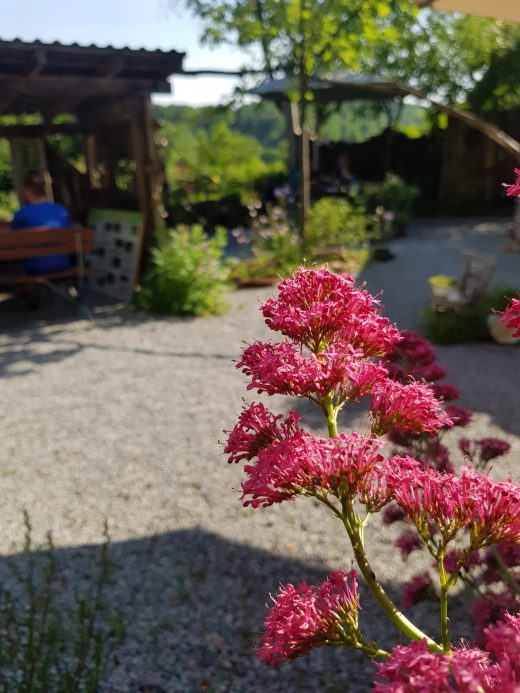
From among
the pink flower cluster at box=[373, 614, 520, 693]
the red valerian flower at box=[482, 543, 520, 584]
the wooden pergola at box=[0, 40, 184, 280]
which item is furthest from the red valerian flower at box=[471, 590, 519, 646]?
the wooden pergola at box=[0, 40, 184, 280]

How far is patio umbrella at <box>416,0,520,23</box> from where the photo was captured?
452 cm

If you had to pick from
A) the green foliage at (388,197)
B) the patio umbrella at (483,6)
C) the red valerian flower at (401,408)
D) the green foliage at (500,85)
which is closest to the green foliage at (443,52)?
Result: the green foliage at (500,85)

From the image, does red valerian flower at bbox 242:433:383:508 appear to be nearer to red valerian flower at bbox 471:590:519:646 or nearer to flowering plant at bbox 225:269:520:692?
flowering plant at bbox 225:269:520:692

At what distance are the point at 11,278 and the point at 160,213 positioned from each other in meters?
2.32

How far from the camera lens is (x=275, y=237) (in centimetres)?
1066

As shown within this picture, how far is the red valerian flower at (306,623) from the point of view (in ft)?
3.64

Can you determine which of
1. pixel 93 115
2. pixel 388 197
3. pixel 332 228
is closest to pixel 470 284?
pixel 332 228

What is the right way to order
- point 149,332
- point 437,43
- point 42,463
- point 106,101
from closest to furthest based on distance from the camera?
point 42,463, point 149,332, point 106,101, point 437,43

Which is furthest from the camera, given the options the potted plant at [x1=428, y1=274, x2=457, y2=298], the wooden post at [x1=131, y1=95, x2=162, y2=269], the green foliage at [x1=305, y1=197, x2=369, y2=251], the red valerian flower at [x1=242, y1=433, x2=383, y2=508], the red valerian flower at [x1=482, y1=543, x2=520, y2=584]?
the green foliage at [x1=305, y1=197, x2=369, y2=251]

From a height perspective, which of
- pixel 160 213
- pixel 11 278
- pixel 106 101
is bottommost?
pixel 11 278

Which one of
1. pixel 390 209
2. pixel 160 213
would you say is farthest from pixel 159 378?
pixel 390 209

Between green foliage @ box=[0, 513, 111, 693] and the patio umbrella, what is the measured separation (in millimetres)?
4079

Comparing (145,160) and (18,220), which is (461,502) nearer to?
(18,220)

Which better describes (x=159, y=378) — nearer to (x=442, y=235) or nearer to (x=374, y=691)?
(x=374, y=691)
